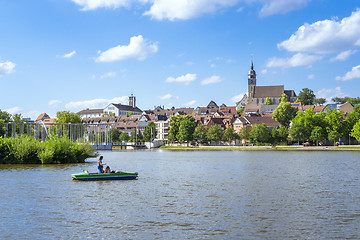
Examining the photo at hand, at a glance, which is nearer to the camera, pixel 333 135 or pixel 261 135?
pixel 333 135

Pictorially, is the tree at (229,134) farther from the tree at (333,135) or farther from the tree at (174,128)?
the tree at (333,135)

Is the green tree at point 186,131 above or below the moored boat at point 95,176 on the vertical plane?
above

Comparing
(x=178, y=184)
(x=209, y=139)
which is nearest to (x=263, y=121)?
(x=209, y=139)

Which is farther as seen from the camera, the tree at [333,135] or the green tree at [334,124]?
the green tree at [334,124]

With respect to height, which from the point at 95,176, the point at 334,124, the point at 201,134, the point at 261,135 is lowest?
the point at 95,176

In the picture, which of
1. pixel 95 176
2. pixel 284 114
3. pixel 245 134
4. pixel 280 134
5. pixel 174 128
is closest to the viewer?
pixel 95 176

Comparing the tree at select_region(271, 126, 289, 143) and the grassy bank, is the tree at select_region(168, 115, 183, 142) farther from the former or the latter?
the grassy bank

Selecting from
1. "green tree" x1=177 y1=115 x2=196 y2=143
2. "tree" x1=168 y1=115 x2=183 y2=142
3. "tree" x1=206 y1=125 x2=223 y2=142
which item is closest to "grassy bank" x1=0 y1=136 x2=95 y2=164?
"green tree" x1=177 y1=115 x2=196 y2=143

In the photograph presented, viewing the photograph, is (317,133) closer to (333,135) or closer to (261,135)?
(333,135)

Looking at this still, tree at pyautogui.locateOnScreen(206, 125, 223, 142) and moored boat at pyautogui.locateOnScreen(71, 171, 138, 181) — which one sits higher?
tree at pyautogui.locateOnScreen(206, 125, 223, 142)

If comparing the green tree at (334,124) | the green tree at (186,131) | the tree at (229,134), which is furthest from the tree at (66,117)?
the green tree at (334,124)

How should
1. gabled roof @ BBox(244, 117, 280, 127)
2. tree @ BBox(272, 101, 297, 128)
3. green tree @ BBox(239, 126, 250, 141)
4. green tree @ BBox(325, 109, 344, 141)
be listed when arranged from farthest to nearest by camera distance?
gabled roof @ BBox(244, 117, 280, 127) < tree @ BBox(272, 101, 297, 128) < green tree @ BBox(239, 126, 250, 141) < green tree @ BBox(325, 109, 344, 141)

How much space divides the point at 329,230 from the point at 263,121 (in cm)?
16640

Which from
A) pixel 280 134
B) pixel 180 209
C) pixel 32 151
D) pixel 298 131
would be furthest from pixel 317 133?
pixel 180 209
